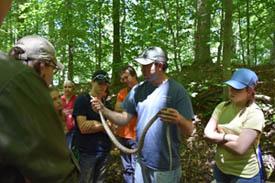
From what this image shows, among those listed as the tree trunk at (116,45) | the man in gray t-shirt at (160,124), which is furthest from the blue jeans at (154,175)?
the tree trunk at (116,45)

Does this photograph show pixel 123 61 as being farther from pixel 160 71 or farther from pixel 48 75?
pixel 48 75

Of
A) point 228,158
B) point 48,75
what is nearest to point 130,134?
point 228,158

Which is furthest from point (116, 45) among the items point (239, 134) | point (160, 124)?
point (239, 134)

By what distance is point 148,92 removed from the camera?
156 inches

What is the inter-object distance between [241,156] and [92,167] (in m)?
2.36

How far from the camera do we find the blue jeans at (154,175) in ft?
12.5

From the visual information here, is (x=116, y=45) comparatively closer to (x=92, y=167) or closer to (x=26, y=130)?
(x=92, y=167)

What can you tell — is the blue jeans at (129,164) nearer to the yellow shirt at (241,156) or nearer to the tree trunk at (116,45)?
the yellow shirt at (241,156)

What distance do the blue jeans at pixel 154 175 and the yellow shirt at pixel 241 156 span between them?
0.42 metres

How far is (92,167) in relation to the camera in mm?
5355

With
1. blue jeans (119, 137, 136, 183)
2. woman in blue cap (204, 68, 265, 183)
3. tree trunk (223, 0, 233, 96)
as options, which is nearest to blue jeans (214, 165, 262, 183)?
woman in blue cap (204, 68, 265, 183)

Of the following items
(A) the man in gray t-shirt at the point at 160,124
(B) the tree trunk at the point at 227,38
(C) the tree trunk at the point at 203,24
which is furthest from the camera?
(C) the tree trunk at the point at 203,24

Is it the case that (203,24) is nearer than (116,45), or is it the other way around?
(203,24)

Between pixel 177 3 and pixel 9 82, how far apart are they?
830 centimetres
